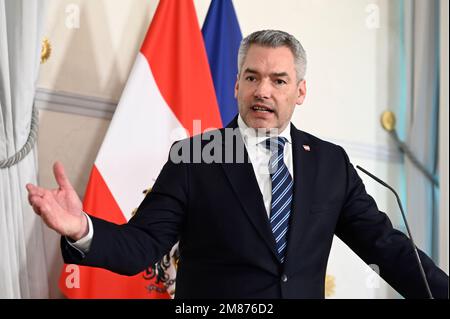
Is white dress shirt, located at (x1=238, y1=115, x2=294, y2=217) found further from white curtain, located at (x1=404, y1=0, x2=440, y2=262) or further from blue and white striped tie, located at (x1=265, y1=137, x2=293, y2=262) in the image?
white curtain, located at (x1=404, y1=0, x2=440, y2=262)

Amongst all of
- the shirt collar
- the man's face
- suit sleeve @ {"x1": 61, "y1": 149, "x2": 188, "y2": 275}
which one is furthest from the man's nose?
suit sleeve @ {"x1": 61, "y1": 149, "x2": 188, "y2": 275}

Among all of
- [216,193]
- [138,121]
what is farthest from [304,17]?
[216,193]

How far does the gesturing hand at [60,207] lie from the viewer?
1.56 metres

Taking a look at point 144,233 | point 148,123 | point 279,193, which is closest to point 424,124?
point 148,123

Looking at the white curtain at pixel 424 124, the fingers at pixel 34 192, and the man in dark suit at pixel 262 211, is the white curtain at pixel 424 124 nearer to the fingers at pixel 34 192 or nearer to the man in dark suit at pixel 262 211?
the man in dark suit at pixel 262 211

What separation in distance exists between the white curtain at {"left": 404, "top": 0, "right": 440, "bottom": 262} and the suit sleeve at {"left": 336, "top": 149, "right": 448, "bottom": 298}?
197 centimetres

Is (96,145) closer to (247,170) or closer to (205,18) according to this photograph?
(205,18)

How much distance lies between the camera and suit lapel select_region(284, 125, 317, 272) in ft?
6.72

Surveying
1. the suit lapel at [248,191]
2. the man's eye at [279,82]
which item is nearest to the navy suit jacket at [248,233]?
the suit lapel at [248,191]

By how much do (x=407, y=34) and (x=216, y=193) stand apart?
8.15ft

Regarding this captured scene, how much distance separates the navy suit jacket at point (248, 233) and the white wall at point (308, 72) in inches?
37.1

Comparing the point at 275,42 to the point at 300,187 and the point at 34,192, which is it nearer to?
the point at 300,187

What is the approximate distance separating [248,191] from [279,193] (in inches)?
3.6

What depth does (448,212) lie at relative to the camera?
13.3 ft
